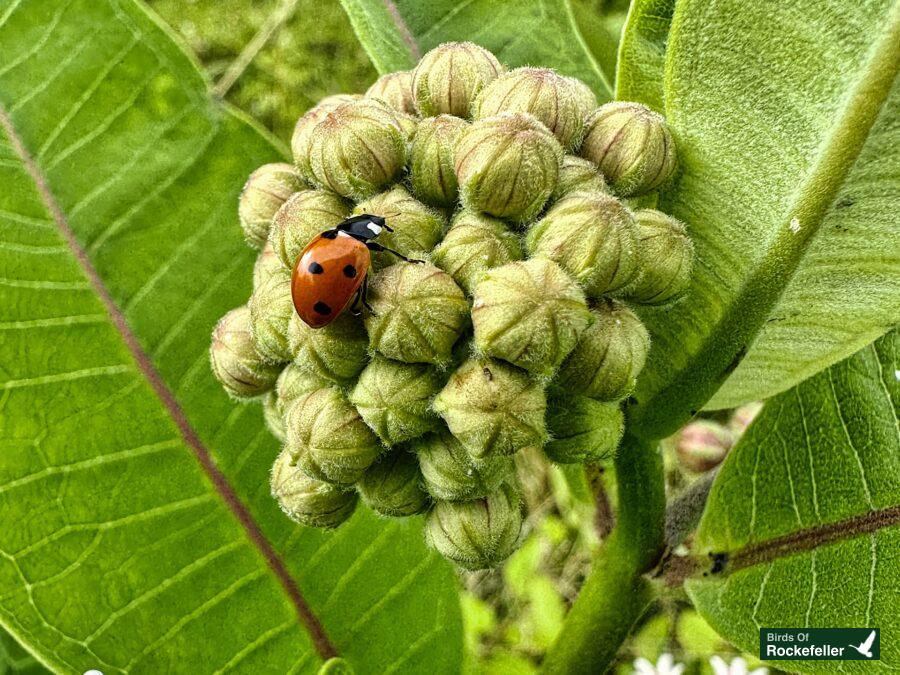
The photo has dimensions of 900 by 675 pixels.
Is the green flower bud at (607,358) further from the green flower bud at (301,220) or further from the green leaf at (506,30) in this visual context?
the green leaf at (506,30)

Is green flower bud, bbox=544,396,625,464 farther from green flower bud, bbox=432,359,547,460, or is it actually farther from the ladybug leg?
the ladybug leg

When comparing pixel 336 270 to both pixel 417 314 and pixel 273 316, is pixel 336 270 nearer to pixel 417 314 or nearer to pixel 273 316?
pixel 417 314

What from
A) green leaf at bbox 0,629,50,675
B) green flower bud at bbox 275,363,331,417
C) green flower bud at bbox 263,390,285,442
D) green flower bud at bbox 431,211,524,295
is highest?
green flower bud at bbox 431,211,524,295

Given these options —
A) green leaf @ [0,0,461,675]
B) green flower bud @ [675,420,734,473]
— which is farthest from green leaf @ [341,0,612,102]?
green flower bud @ [675,420,734,473]

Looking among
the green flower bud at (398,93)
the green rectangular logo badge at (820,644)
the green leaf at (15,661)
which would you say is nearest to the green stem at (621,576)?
the green rectangular logo badge at (820,644)

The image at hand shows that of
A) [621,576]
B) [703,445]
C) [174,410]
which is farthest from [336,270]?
[703,445]

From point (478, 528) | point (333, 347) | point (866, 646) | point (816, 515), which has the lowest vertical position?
point (866, 646)
